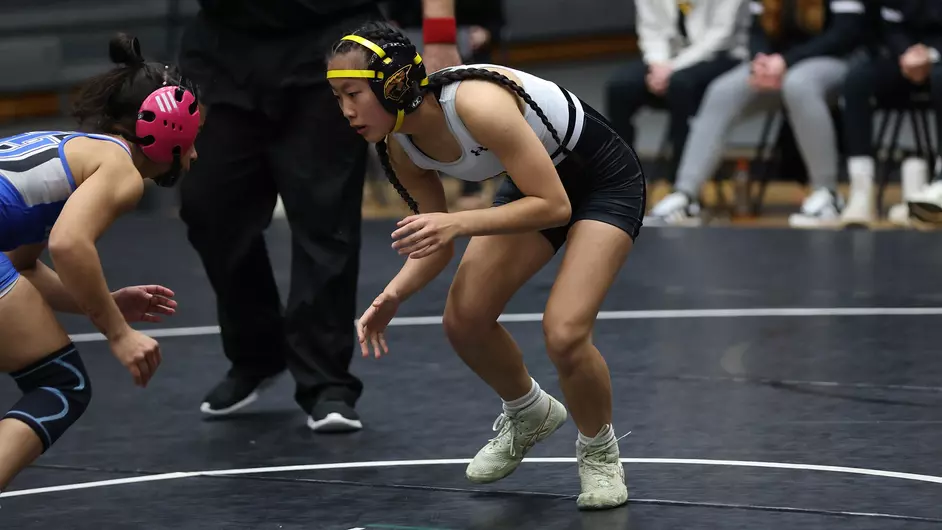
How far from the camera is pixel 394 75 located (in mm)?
3090

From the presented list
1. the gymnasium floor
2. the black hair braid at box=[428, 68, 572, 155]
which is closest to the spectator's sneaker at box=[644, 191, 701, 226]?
the gymnasium floor

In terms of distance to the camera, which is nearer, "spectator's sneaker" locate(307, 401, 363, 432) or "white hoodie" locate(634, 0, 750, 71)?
"spectator's sneaker" locate(307, 401, 363, 432)

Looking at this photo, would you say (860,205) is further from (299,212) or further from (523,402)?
(523,402)

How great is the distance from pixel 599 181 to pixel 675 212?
468cm

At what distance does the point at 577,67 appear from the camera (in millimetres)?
11273

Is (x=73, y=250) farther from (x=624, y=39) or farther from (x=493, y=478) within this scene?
(x=624, y=39)

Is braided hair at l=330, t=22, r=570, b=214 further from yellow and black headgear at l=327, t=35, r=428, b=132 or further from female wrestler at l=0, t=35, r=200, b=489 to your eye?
female wrestler at l=0, t=35, r=200, b=489

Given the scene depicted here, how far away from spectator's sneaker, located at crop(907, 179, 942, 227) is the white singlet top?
439 centimetres

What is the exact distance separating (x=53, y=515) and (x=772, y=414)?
1832mm

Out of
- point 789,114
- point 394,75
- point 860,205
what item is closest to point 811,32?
point 789,114

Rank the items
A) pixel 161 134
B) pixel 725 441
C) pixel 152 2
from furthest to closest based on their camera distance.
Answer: pixel 152 2
pixel 725 441
pixel 161 134

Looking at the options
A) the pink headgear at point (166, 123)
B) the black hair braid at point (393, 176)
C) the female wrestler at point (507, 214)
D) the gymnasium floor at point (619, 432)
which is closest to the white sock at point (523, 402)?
the female wrestler at point (507, 214)

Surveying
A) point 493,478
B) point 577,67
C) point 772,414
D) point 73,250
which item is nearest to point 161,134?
point 73,250

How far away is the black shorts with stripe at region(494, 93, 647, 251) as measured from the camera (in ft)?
10.9
